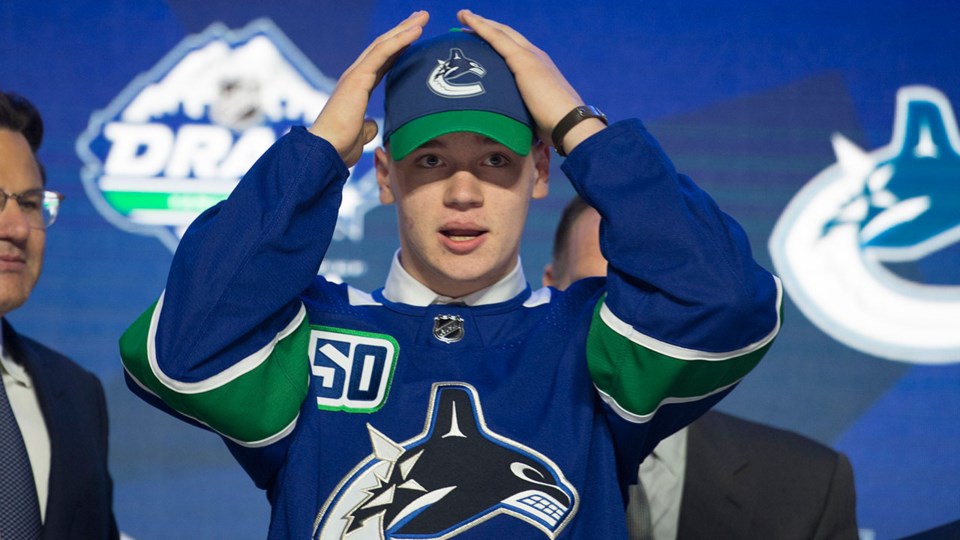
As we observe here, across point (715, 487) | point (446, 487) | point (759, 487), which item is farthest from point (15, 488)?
point (759, 487)

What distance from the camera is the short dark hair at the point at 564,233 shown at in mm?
2367

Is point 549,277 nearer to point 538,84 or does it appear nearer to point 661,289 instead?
point 538,84

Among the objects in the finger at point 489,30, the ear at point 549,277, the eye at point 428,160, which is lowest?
the eye at point 428,160

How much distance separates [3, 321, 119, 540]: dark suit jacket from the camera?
1.95 m

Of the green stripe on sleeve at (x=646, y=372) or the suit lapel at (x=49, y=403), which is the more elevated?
the green stripe on sleeve at (x=646, y=372)

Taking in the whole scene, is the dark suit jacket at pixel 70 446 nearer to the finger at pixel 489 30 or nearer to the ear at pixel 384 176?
the ear at pixel 384 176

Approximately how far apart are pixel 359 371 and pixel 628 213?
1.25ft

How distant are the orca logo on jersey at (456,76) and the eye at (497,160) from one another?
3.3 inches

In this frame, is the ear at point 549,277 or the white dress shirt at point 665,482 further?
the ear at point 549,277

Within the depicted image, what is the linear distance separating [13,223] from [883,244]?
1893mm

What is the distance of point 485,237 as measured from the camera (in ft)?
4.71

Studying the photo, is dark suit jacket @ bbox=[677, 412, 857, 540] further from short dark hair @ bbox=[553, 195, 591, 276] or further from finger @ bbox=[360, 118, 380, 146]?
finger @ bbox=[360, 118, 380, 146]

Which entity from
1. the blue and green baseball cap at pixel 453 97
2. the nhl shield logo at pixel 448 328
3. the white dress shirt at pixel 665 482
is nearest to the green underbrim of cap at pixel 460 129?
the blue and green baseball cap at pixel 453 97

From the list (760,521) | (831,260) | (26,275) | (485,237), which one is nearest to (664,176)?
(485,237)
